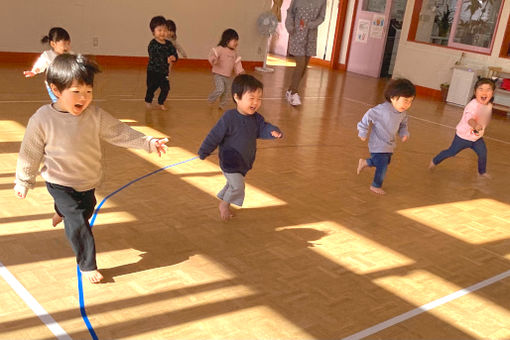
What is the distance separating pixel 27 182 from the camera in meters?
2.93

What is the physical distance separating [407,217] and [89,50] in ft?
26.4

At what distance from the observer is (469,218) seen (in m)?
4.76

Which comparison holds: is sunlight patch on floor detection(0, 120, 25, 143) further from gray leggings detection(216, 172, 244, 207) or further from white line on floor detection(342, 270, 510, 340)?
white line on floor detection(342, 270, 510, 340)

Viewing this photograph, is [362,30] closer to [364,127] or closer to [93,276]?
[364,127]

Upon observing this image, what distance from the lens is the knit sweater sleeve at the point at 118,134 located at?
308 centimetres

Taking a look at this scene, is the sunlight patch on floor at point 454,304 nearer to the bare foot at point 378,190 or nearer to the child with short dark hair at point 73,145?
the bare foot at point 378,190

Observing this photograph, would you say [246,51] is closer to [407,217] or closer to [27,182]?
[407,217]

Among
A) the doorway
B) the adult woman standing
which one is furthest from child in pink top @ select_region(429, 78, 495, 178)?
the doorway

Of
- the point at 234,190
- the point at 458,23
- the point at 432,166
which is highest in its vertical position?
the point at 458,23

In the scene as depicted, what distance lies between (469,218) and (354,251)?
1.45 m

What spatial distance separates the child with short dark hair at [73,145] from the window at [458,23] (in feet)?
32.0

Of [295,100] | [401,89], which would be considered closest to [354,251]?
[401,89]

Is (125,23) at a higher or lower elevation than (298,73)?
higher

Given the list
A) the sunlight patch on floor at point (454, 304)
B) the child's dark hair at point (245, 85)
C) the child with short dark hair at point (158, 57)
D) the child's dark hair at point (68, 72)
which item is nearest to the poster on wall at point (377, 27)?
the child with short dark hair at point (158, 57)
